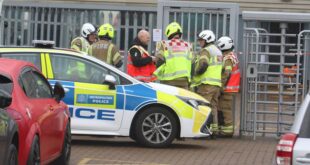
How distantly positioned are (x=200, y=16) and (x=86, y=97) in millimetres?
4041

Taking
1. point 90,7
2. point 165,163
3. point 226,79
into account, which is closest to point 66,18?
point 90,7

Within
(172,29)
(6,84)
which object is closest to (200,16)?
(172,29)

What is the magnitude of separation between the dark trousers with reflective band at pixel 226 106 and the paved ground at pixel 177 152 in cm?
45

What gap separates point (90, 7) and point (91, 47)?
2875 millimetres

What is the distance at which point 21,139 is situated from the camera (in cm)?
805

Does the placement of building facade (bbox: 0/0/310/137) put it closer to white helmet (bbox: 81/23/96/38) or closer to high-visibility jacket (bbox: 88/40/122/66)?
white helmet (bbox: 81/23/96/38)

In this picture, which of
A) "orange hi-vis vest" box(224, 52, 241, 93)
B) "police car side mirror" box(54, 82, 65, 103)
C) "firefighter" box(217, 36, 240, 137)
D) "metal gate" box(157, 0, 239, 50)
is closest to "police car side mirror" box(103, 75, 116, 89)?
"police car side mirror" box(54, 82, 65, 103)

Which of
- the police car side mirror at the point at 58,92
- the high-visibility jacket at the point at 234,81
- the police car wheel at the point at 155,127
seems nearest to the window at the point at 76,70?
the police car wheel at the point at 155,127

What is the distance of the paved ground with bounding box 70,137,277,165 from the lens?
11492 millimetres

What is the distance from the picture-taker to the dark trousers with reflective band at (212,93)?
47.8 ft

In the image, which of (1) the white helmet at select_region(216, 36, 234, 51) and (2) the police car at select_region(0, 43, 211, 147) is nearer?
(2) the police car at select_region(0, 43, 211, 147)

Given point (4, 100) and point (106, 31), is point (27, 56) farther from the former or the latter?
point (4, 100)

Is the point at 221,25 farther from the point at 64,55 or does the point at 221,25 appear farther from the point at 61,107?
the point at 61,107

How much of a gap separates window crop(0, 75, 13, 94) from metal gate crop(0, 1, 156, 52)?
8.61 metres
